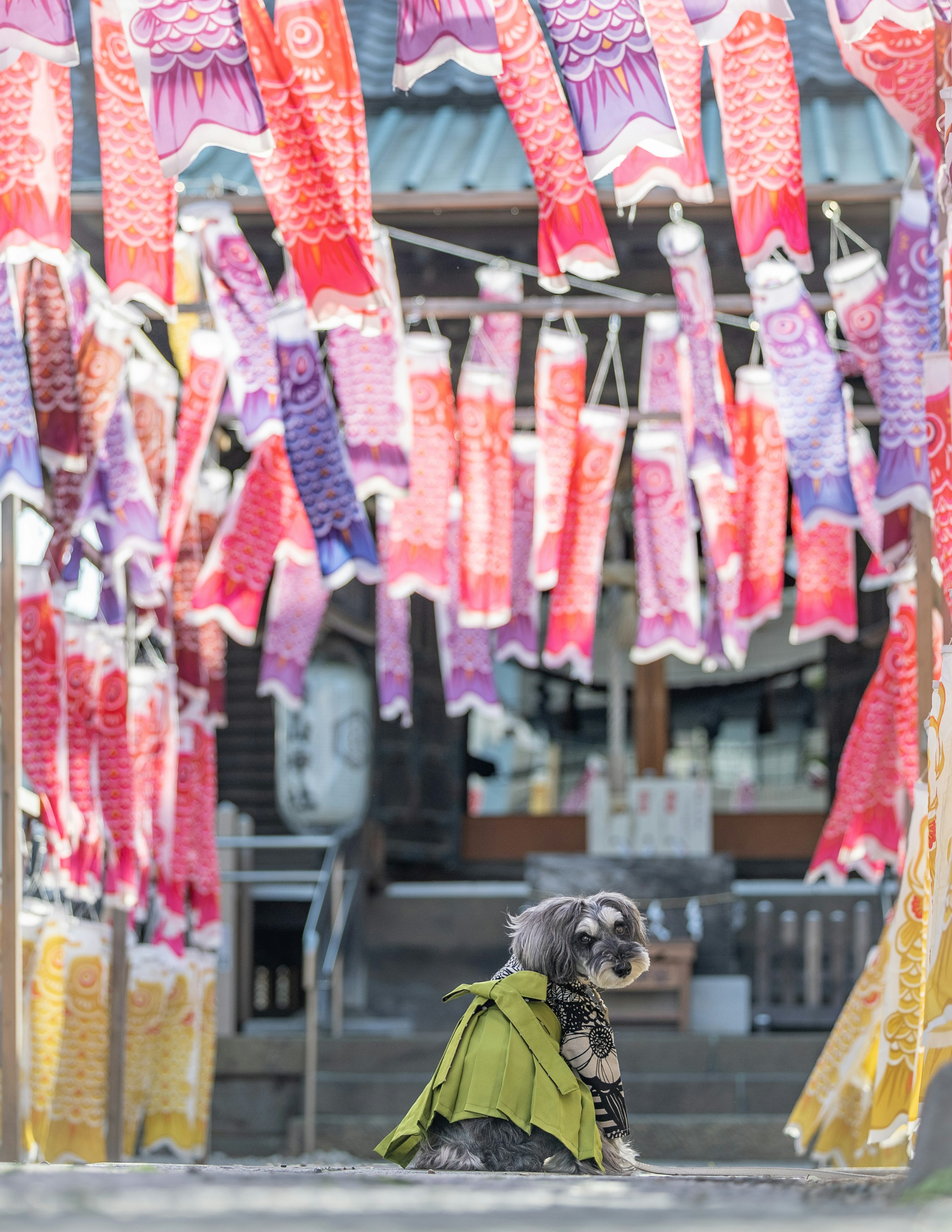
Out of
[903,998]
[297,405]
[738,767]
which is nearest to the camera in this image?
[903,998]

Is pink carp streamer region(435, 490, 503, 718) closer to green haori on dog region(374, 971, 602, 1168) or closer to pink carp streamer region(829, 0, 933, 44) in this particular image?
pink carp streamer region(829, 0, 933, 44)

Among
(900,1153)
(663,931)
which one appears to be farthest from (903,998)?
(663,931)

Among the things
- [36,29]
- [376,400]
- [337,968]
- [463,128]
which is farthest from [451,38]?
[337,968]

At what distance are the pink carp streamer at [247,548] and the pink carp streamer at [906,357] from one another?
2.76 m

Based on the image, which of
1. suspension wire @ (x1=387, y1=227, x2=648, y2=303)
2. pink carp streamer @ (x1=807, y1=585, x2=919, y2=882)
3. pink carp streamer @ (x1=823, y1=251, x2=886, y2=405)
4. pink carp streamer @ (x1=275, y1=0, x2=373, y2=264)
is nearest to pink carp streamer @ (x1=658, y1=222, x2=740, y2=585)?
suspension wire @ (x1=387, y1=227, x2=648, y2=303)

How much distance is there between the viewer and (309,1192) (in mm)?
1864

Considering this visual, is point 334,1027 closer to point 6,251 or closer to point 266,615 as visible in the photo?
point 266,615

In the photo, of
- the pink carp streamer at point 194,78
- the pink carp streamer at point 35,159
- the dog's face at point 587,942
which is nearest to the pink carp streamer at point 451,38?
the pink carp streamer at point 194,78

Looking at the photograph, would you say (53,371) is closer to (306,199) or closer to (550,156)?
(306,199)

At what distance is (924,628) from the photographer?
17.5 feet

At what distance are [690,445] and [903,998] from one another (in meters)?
3.02

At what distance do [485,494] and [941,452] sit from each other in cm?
397

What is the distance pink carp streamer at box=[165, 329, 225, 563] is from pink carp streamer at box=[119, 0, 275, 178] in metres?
2.47

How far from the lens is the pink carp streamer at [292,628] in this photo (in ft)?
26.2
